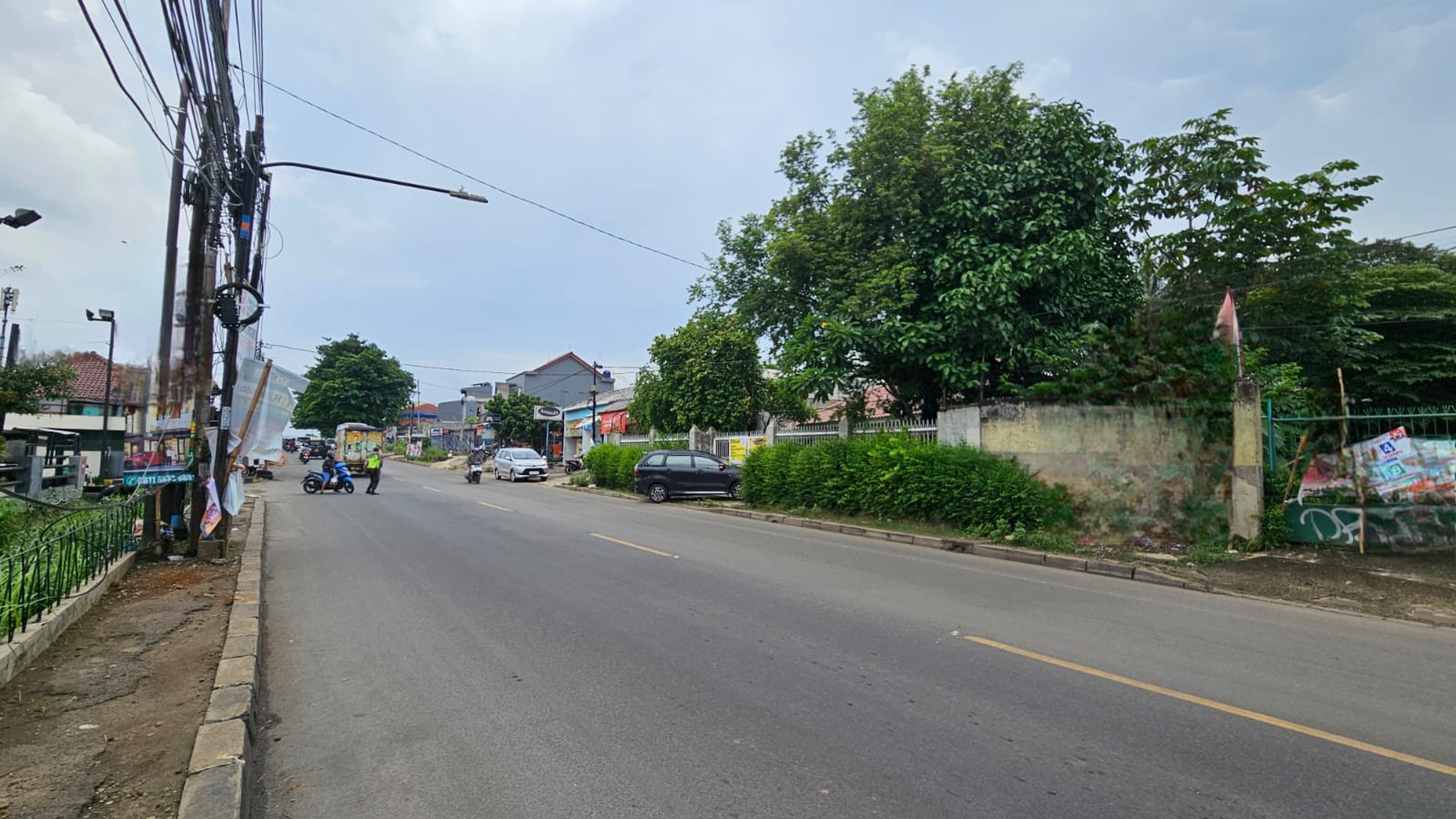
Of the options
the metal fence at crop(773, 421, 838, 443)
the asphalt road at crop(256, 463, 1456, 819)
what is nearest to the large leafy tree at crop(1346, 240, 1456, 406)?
the metal fence at crop(773, 421, 838, 443)

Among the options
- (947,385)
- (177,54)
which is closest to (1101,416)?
(947,385)

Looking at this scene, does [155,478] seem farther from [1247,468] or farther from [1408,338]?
[1408,338]

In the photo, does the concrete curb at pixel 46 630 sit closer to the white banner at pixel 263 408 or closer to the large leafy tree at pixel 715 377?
the white banner at pixel 263 408

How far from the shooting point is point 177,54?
7.23 meters

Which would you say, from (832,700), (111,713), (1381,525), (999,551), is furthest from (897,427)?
(111,713)

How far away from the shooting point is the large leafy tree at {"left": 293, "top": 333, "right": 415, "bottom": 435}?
2052 inches

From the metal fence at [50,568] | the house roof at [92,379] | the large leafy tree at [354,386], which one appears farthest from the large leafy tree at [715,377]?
the large leafy tree at [354,386]

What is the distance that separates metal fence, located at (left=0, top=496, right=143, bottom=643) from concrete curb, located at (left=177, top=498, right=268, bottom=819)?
124 cm

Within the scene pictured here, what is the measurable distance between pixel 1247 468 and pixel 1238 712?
7.67m

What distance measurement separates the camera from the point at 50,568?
5965mm

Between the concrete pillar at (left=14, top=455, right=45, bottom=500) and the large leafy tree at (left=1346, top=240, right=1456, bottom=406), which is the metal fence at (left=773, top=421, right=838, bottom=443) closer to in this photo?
the large leafy tree at (left=1346, top=240, right=1456, bottom=406)

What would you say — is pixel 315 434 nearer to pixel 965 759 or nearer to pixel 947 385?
pixel 947 385

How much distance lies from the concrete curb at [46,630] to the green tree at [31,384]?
63.2 feet

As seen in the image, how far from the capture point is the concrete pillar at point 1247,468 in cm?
1062
